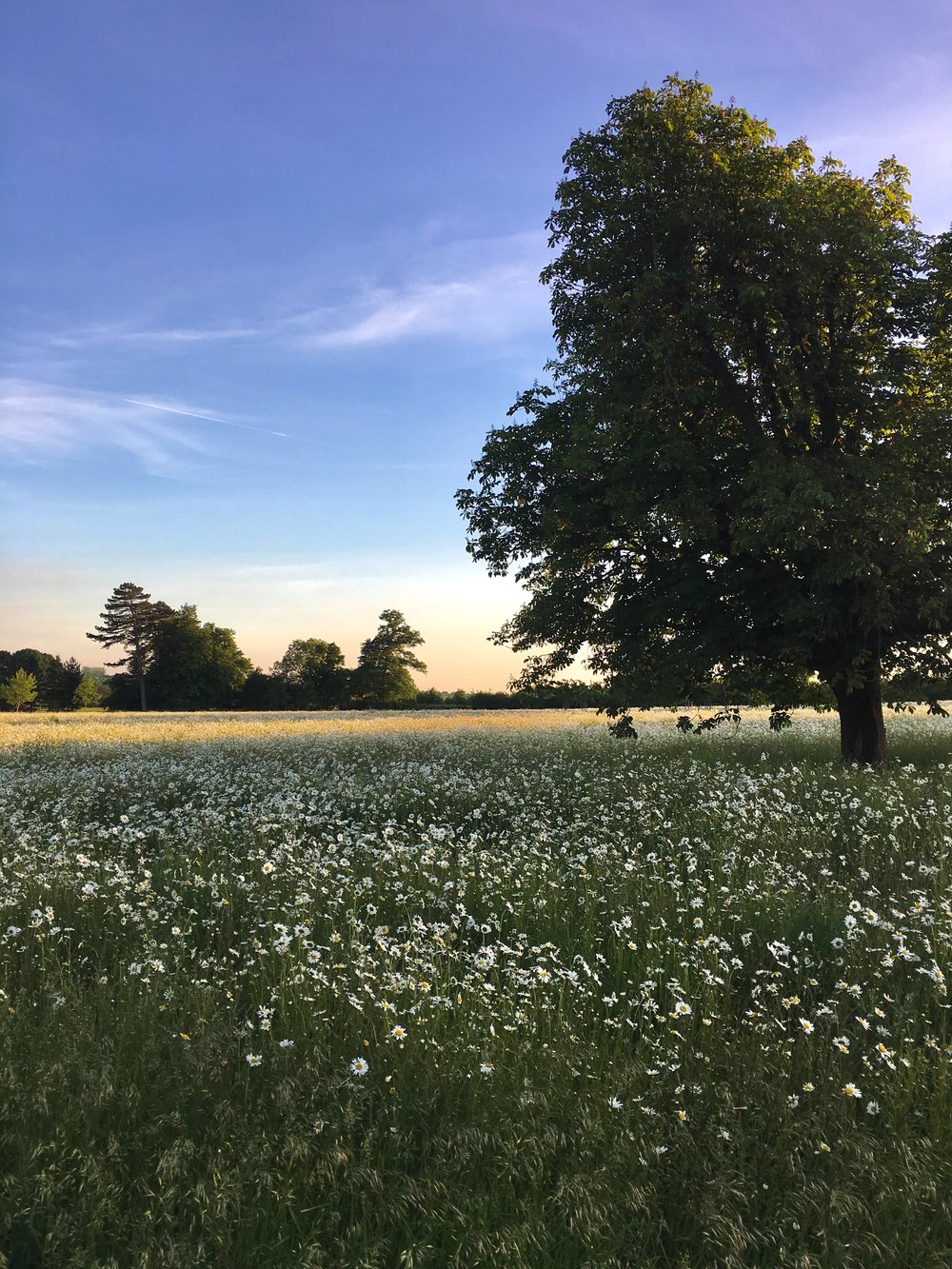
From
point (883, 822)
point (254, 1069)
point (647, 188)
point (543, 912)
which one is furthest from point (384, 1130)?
point (647, 188)

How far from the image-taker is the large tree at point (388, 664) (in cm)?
9519

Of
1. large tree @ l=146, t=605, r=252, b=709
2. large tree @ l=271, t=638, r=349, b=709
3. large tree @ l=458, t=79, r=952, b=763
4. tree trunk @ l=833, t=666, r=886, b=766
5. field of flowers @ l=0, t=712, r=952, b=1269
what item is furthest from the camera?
large tree @ l=146, t=605, r=252, b=709

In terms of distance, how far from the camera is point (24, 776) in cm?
1645

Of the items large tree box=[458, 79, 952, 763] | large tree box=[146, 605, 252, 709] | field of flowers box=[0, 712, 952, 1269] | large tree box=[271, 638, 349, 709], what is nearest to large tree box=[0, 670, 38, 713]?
large tree box=[146, 605, 252, 709]

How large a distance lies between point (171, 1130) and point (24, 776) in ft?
48.9

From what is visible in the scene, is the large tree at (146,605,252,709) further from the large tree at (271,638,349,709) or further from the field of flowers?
the field of flowers

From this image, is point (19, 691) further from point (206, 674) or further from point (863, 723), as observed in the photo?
point (863, 723)

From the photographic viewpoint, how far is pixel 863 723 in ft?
54.6

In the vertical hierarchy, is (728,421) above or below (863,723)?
above

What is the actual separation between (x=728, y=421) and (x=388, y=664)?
264 ft

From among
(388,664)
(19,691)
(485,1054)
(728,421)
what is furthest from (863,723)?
(19,691)

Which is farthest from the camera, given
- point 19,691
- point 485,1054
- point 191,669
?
point 191,669

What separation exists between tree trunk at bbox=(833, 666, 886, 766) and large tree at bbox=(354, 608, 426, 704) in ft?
259

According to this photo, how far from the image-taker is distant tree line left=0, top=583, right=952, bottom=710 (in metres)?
93.8
